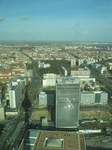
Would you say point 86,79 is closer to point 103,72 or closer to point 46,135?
point 103,72

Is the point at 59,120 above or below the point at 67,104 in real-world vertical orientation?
below

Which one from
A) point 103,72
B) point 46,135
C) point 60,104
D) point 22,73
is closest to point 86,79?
point 103,72

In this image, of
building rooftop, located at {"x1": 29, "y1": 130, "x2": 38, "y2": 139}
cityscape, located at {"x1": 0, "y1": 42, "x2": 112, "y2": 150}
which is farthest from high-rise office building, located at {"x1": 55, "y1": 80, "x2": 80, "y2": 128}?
building rooftop, located at {"x1": 29, "y1": 130, "x2": 38, "y2": 139}

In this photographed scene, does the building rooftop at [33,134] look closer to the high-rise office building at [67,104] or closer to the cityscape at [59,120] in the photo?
the cityscape at [59,120]

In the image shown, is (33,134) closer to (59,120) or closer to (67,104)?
(59,120)

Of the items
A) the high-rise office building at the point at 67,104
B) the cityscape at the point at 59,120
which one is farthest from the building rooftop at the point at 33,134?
the high-rise office building at the point at 67,104

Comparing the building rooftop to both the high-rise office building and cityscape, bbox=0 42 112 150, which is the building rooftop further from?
the high-rise office building

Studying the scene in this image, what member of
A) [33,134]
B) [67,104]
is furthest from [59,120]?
[33,134]

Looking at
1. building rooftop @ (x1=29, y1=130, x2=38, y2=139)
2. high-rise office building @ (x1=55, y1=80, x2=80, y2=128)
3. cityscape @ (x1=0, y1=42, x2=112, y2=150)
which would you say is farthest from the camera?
high-rise office building @ (x1=55, y1=80, x2=80, y2=128)

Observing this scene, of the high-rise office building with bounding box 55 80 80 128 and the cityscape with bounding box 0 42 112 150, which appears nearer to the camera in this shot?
the cityscape with bounding box 0 42 112 150
